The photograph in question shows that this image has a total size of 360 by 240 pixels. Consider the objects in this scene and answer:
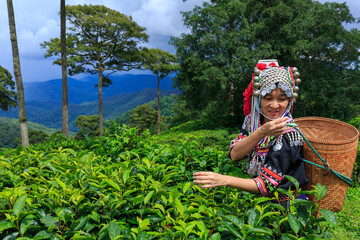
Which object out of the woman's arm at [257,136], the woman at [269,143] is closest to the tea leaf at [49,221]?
the woman at [269,143]

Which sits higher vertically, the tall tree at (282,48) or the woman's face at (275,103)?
the tall tree at (282,48)

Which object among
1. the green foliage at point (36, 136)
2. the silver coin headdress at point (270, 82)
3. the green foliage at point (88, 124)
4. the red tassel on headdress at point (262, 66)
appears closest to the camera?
the silver coin headdress at point (270, 82)

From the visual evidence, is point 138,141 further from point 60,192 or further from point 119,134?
point 60,192

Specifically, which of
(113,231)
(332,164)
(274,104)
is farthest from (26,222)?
(332,164)

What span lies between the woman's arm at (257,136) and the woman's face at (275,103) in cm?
14

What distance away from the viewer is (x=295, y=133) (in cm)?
172

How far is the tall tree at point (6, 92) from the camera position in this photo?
20.6m

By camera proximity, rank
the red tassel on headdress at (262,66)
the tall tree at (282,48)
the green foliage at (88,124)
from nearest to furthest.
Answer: the red tassel on headdress at (262,66), the tall tree at (282,48), the green foliage at (88,124)

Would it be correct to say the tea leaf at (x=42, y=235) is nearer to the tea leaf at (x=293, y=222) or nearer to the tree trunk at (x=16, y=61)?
the tea leaf at (x=293, y=222)

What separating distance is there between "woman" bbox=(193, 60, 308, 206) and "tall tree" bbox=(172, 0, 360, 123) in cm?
1079

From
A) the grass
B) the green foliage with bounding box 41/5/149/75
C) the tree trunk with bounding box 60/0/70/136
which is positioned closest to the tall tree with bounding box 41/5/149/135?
the green foliage with bounding box 41/5/149/75

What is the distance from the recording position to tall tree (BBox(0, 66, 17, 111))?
20.6 meters

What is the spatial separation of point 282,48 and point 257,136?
44.8 feet

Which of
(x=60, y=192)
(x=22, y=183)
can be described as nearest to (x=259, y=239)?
(x=60, y=192)
